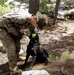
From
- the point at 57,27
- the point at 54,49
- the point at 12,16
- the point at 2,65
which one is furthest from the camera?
the point at 57,27

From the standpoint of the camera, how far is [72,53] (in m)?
7.37

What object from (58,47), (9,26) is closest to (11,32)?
(9,26)

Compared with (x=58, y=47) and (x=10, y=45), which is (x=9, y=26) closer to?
(x=10, y=45)

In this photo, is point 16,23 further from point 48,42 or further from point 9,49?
point 48,42

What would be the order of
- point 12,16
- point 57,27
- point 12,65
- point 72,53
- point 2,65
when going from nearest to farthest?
1. point 12,16
2. point 12,65
3. point 2,65
4. point 72,53
5. point 57,27

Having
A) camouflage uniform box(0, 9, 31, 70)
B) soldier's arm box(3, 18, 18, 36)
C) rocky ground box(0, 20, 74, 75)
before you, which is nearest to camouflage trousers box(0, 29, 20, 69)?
camouflage uniform box(0, 9, 31, 70)

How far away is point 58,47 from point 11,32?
3.58 metres

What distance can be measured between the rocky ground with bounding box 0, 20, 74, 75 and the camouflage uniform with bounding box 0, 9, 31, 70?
0.77 meters

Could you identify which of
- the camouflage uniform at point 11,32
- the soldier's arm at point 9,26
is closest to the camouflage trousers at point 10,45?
the camouflage uniform at point 11,32

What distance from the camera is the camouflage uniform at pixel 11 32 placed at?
504cm

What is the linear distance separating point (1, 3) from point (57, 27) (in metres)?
5.06

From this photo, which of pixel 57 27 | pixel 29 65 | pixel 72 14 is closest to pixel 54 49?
pixel 29 65

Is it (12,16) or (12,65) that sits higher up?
(12,16)

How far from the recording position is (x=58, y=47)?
8.46m
